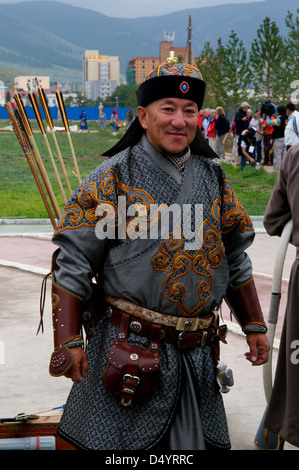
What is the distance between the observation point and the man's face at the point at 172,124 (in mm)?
2635

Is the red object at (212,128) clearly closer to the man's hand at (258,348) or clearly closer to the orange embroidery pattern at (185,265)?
the man's hand at (258,348)

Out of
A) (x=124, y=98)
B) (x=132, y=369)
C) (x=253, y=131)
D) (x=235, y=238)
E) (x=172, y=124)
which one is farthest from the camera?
(x=124, y=98)

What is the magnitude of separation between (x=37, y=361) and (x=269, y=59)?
25.6 metres

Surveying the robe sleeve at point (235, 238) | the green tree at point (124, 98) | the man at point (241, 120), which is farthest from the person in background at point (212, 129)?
the green tree at point (124, 98)

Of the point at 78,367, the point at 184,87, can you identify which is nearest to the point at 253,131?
the point at 184,87

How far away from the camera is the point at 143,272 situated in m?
2.54

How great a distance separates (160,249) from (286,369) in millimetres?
1222

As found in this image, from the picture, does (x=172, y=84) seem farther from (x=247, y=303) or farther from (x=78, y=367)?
(x=78, y=367)

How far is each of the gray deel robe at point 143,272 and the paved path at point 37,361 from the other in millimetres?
1326

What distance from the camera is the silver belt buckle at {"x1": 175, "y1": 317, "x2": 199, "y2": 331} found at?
2.59 meters

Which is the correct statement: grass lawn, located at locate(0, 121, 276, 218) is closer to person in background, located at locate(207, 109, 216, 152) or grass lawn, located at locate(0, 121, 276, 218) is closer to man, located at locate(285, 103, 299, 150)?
person in background, located at locate(207, 109, 216, 152)

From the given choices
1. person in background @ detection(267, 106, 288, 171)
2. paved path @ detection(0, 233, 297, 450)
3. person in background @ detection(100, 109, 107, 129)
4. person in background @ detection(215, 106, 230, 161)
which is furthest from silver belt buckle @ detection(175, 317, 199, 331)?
person in background @ detection(100, 109, 107, 129)

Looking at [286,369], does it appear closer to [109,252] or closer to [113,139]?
[109,252]

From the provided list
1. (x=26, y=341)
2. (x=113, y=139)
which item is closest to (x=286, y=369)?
(x=26, y=341)
